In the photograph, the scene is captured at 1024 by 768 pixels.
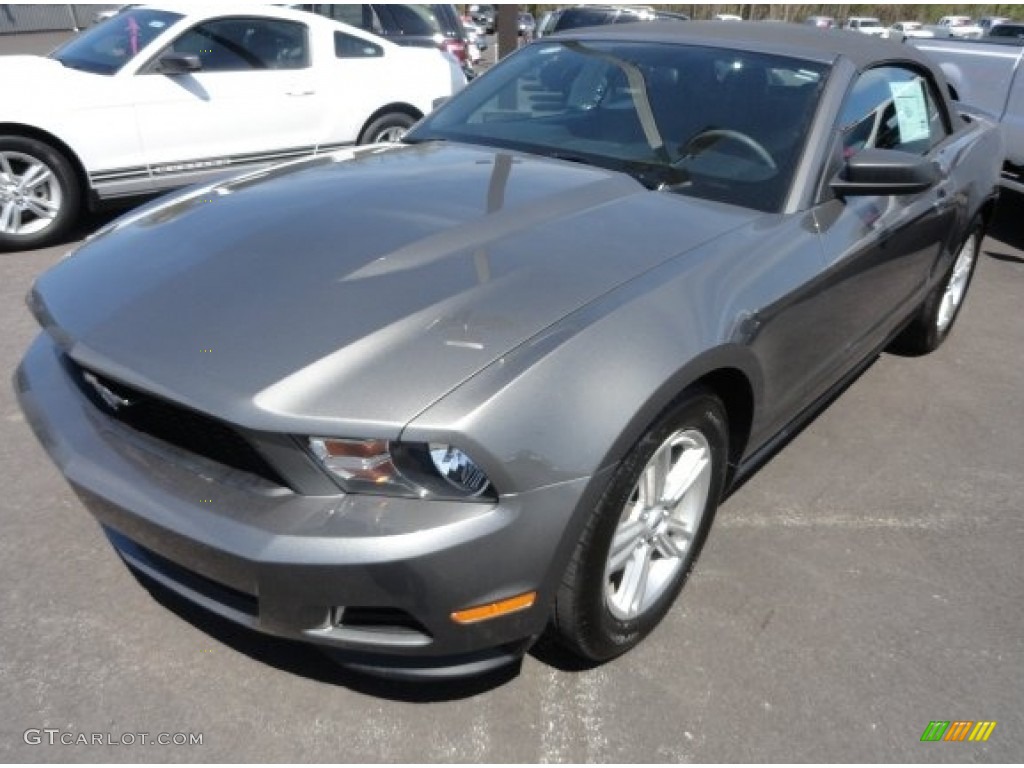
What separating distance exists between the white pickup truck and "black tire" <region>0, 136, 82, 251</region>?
6961 millimetres

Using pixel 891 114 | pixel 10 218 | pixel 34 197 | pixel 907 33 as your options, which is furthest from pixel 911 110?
pixel 907 33

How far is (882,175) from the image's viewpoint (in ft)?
8.38

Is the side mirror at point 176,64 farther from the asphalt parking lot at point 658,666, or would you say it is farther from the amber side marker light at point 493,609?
the amber side marker light at point 493,609

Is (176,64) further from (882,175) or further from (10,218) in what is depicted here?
(882,175)

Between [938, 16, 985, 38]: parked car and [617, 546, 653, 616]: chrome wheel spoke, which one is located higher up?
[617, 546, 653, 616]: chrome wheel spoke

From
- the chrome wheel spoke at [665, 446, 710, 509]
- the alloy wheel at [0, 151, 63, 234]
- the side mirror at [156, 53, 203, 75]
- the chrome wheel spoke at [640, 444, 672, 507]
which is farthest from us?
the side mirror at [156, 53, 203, 75]

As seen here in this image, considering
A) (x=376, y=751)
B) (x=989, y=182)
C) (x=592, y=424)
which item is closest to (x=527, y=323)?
(x=592, y=424)

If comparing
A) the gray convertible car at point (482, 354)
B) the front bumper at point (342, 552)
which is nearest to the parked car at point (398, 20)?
the gray convertible car at point (482, 354)

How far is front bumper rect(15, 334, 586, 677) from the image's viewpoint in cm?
159

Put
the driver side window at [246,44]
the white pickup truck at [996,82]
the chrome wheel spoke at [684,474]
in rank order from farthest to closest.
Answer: the white pickup truck at [996,82] < the driver side window at [246,44] < the chrome wheel spoke at [684,474]

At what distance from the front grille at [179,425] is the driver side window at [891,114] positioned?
2.22m

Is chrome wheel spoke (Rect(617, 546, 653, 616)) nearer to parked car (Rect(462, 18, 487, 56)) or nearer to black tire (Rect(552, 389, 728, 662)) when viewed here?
black tire (Rect(552, 389, 728, 662))

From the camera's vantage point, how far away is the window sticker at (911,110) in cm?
338

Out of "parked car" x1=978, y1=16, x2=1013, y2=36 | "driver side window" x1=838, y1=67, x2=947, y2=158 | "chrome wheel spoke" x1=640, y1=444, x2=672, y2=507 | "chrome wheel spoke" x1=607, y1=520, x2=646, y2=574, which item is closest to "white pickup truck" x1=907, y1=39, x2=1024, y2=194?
"driver side window" x1=838, y1=67, x2=947, y2=158
